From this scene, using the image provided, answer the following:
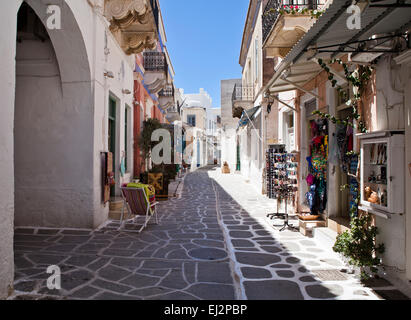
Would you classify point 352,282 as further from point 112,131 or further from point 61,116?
point 112,131

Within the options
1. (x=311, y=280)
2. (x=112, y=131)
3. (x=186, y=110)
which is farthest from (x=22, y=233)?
(x=186, y=110)

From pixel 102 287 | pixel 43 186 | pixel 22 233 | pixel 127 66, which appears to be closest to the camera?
pixel 102 287

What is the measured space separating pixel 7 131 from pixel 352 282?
4367 millimetres

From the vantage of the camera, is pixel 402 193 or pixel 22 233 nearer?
pixel 402 193

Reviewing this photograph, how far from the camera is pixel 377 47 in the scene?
12.6ft

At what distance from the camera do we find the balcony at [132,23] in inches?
285

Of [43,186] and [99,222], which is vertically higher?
[43,186]

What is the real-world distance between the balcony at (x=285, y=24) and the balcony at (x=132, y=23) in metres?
3.15

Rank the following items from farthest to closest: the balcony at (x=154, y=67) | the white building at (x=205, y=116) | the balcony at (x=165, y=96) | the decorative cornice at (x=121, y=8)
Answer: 1. the white building at (x=205, y=116)
2. the balcony at (x=165, y=96)
3. the balcony at (x=154, y=67)
4. the decorative cornice at (x=121, y=8)

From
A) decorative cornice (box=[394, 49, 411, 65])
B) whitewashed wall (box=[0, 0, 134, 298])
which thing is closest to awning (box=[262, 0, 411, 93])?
decorative cornice (box=[394, 49, 411, 65])

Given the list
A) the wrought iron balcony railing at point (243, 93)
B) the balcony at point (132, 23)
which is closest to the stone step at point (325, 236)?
the balcony at point (132, 23)

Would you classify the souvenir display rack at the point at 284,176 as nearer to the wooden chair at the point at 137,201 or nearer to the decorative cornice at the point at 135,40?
the wooden chair at the point at 137,201

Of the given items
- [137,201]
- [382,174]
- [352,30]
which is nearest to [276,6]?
[352,30]

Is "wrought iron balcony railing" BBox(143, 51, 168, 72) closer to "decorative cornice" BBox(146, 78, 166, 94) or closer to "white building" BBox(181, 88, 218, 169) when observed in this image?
"decorative cornice" BBox(146, 78, 166, 94)
